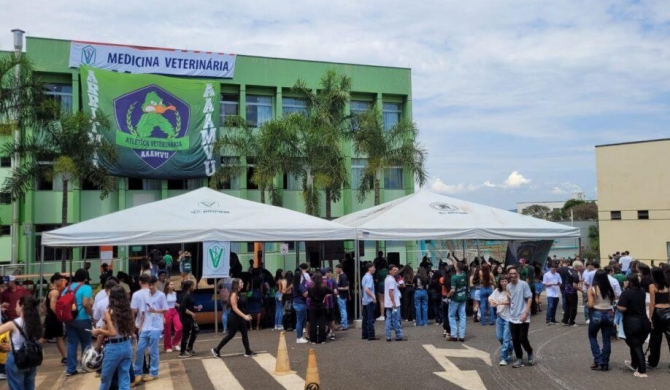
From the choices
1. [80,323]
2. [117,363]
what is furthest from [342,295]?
[117,363]

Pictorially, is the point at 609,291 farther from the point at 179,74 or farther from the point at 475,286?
the point at 179,74

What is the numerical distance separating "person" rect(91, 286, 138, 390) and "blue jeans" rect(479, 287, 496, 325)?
9.81 m

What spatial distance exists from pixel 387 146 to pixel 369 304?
15884 millimetres

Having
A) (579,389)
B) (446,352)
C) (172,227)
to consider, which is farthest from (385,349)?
(172,227)

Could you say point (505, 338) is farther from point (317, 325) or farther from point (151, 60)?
point (151, 60)

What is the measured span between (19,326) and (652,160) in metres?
38.3

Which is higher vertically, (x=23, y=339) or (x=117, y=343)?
(x=23, y=339)

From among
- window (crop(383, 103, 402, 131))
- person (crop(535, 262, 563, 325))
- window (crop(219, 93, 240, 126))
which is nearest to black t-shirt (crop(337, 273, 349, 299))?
person (crop(535, 262, 563, 325))

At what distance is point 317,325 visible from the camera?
13.4m

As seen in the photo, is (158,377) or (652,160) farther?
(652,160)

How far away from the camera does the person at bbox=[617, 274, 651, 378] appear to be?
940 cm

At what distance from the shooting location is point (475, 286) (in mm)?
16094

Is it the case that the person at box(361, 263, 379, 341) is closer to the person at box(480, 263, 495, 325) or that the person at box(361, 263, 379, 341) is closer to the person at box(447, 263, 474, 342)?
the person at box(447, 263, 474, 342)

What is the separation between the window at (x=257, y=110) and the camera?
34.9m
